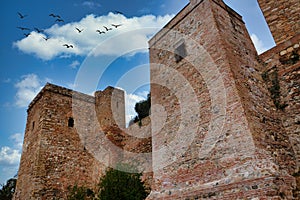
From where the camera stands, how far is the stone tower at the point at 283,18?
22.7ft

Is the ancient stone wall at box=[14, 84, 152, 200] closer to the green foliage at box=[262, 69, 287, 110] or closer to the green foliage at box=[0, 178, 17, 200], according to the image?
the green foliage at box=[262, 69, 287, 110]

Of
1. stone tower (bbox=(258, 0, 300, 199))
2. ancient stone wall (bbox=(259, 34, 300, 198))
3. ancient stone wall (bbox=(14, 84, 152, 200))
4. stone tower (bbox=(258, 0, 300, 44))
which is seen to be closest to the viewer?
ancient stone wall (bbox=(259, 34, 300, 198))

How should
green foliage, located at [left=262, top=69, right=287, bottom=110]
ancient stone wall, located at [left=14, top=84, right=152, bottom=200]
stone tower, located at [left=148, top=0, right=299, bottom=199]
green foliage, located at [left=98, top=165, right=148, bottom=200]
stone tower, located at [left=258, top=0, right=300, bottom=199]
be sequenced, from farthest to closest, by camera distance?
ancient stone wall, located at [left=14, top=84, right=152, bottom=200]
green foliage, located at [left=98, top=165, right=148, bottom=200]
green foliage, located at [left=262, top=69, right=287, bottom=110]
stone tower, located at [left=258, top=0, right=300, bottom=199]
stone tower, located at [left=148, top=0, right=299, bottom=199]

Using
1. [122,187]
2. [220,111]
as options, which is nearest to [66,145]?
[122,187]

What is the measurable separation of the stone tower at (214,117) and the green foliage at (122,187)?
85 cm

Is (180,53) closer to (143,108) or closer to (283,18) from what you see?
(283,18)

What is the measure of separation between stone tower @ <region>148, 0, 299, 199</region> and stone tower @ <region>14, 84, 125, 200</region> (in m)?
4.99

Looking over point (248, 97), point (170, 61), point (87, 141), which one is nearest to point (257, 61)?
point (248, 97)

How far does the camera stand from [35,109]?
12180mm

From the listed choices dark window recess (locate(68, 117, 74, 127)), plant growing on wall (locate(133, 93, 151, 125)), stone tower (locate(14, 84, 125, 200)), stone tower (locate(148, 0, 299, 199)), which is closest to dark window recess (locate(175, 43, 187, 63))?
stone tower (locate(148, 0, 299, 199))

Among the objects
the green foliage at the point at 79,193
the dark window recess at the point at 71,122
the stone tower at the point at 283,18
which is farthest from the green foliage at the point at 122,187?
the stone tower at the point at 283,18

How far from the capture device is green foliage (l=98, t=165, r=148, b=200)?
677cm

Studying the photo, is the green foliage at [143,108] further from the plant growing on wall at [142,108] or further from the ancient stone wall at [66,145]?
the ancient stone wall at [66,145]

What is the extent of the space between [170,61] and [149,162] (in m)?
3.57
